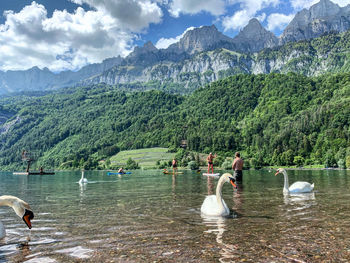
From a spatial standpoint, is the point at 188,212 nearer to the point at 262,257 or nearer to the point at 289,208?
the point at 289,208

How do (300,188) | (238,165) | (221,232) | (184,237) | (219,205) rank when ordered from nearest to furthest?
(184,237) < (221,232) < (219,205) < (300,188) < (238,165)

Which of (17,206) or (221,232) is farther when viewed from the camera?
(221,232)

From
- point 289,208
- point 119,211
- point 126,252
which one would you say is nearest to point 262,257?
point 126,252

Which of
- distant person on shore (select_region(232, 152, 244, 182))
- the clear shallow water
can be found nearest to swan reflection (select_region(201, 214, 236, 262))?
the clear shallow water

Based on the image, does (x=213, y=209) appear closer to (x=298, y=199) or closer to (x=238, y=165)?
(x=298, y=199)

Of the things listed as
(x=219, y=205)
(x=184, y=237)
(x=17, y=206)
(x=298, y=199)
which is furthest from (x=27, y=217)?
(x=298, y=199)

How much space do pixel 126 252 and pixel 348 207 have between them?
521 inches

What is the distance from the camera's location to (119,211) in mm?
16531

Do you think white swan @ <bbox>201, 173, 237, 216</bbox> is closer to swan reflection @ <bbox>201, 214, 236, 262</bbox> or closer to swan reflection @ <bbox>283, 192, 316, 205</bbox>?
swan reflection @ <bbox>201, 214, 236, 262</bbox>

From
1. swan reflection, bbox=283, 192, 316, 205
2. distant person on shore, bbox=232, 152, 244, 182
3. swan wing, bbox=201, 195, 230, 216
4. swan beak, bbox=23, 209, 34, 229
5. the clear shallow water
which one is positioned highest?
distant person on shore, bbox=232, 152, 244, 182

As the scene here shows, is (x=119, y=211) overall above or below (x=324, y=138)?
below

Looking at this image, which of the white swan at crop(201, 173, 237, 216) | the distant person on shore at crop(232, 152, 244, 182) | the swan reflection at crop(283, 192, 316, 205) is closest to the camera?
the white swan at crop(201, 173, 237, 216)

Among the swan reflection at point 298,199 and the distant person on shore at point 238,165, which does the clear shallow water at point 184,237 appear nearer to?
the swan reflection at point 298,199

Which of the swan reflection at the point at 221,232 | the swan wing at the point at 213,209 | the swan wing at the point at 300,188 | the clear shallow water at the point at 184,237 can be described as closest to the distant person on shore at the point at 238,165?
the swan wing at the point at 300,188
